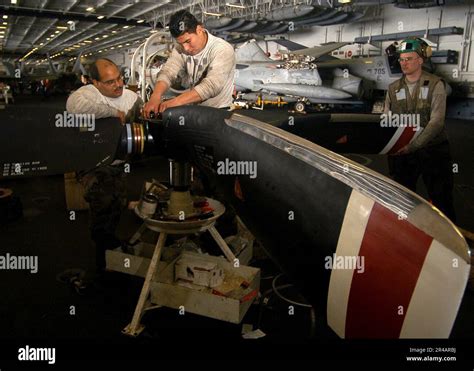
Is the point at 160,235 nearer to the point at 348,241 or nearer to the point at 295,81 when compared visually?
the point at 348,241

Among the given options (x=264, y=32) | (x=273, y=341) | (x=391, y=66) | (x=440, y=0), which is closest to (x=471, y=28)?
(x=440, y=0)

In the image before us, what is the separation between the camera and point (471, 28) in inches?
505

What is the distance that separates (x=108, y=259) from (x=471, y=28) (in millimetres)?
15035

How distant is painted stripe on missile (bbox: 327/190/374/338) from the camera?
2.68 feet

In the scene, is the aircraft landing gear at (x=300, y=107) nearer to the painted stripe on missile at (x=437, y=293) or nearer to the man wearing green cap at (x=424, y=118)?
the man wearing green cap at (x=424, y=118)

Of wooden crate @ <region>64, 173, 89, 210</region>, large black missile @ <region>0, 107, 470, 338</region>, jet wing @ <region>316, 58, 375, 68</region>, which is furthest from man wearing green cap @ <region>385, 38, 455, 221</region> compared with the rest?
jet wing @ <region>316, 58, 375, 68</region>

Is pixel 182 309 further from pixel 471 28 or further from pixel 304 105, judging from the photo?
pixel 471 28

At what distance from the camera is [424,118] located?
2.87 m

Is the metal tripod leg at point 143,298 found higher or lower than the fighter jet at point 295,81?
lower

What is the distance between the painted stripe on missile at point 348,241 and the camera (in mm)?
818

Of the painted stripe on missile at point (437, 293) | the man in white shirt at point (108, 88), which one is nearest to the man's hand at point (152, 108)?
the man in white shirt at point (108, 88)

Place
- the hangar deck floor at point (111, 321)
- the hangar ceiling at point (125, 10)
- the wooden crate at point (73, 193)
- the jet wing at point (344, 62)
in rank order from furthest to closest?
the hangar ceiling at point (125, 10) < the jet wing at point (344, 62) < the wooden crate at point (73, 193) < the hangar deck floor at point (111, 321)

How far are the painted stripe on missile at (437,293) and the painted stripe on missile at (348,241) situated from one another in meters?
0.14

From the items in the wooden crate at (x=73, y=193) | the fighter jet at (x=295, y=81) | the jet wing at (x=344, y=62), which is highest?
the jet wing at (x=344, y=62)
